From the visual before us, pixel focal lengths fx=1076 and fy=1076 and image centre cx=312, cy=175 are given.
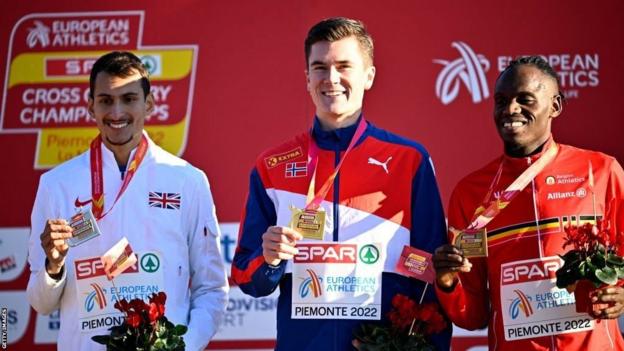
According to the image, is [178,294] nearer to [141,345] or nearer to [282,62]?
[141,345]

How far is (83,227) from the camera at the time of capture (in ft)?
12.5

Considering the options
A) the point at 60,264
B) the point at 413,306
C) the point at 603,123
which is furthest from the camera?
the point at 603,123

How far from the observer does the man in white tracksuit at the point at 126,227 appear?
3.91 meters

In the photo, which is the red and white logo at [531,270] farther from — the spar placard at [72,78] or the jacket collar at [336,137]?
the spar placard at [72,78]

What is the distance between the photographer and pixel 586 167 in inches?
145

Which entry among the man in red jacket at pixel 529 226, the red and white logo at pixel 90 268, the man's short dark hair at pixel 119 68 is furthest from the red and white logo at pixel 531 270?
the man's short dark hair at pixel 119 68

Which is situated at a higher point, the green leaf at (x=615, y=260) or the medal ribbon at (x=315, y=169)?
the medal ribbon at (x=315, y=169)

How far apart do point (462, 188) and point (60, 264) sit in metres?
1.45

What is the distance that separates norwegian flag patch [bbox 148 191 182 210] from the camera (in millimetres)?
4027

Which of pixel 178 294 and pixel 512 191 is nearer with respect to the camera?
pixel 512 191

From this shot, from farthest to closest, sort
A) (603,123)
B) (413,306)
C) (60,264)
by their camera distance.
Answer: (603,123) < (60,264) < (413,306)

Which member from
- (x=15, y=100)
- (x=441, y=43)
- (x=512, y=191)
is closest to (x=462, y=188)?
(x=512, y=191)

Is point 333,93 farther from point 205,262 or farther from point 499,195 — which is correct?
point 205,262

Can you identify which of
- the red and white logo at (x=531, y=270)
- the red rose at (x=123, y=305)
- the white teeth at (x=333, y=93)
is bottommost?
the red rose at (x=123, y=305)
